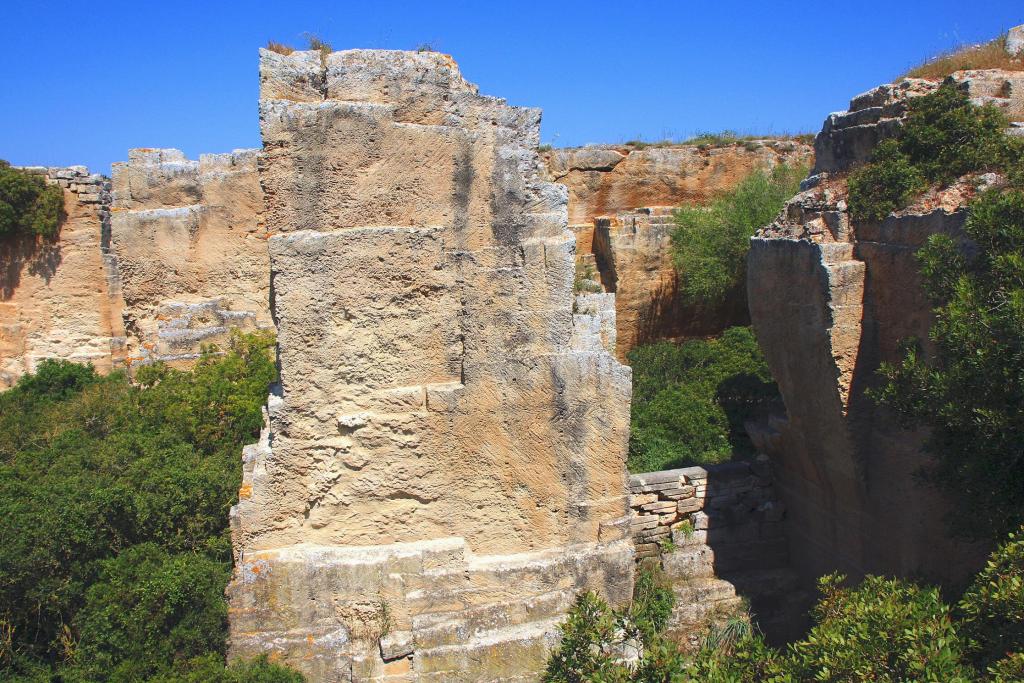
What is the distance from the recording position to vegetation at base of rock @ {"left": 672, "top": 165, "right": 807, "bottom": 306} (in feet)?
43.1

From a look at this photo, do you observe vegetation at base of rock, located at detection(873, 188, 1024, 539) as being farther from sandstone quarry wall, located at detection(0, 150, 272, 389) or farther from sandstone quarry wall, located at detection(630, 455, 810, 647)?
sandstone quarry wall, located at detection(0, 150, 272, 389)

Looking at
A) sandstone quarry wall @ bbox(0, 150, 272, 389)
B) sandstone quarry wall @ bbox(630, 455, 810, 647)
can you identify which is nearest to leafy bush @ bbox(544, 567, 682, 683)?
sandstone quarry wall @ bbox(630, 455, 810, 647)

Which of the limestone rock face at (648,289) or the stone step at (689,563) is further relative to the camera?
the limestone rock face at (648,289)

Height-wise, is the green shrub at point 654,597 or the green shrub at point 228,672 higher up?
the green shrub at point 228,672

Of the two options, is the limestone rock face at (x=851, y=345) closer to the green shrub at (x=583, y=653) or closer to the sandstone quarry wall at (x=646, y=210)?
the green shrub at (x=583, y=653)

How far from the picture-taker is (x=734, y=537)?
293 inches

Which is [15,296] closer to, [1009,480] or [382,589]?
[382,589]

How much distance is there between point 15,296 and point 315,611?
9.40 m

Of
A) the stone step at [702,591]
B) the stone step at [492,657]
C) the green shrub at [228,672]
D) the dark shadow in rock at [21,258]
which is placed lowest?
the stone step at [702,591]

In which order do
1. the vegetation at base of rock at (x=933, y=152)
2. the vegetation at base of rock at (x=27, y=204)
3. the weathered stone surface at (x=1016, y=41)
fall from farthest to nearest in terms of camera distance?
the vegetation at base of rock at (x=27, y=204) < the weathered stone surface at (x=1016, y=41) < the vegetation at base of rock at (x=933, y=152)

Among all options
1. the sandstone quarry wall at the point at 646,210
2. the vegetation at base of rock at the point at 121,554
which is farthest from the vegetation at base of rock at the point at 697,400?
the vegetation at base of rock at the point at 121,554

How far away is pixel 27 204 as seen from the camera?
1155cm

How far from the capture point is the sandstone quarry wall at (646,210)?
1395 centimetres

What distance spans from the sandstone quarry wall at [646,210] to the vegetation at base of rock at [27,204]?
7.91 metres
